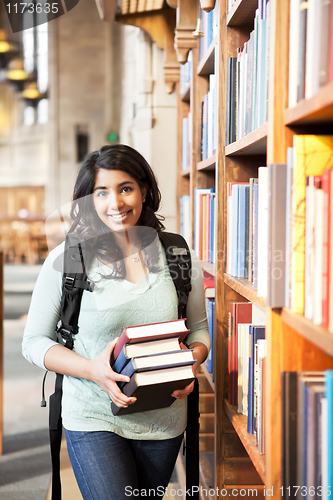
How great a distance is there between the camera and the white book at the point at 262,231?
43.6 inches

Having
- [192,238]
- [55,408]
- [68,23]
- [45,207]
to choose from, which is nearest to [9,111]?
[45,207]

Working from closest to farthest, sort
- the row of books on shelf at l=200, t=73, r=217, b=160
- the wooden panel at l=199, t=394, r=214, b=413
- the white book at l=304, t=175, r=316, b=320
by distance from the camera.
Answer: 1. the white book at l=304, t=175, r=316, b=320
2. the row of books on shelf at l=200, t=73, r=217, b=160
3. the wooden panel at l=199, t=394, r=214, b=413

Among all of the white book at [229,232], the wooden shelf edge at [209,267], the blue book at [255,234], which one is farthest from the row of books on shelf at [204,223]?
the blue book at [255,234]

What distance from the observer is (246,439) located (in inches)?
49.1

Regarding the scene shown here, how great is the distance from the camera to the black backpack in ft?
4.34

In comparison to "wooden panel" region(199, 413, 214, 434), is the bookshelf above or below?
above

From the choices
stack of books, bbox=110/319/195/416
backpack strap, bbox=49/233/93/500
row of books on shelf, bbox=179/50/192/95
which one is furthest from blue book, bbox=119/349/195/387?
row of books on shelf, bbox=179/50/192/95

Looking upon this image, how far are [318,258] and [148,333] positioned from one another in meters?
0.52

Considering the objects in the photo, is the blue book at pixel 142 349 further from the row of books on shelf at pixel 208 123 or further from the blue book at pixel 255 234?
the row of books on shelf at pixel 208 123

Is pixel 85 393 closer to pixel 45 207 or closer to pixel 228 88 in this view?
pixel 228 88

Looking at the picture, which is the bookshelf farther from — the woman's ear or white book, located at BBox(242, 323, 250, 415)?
the woman's ear

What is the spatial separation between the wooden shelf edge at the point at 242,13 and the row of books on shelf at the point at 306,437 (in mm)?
1026

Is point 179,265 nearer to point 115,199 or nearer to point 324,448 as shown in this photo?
point 115,199

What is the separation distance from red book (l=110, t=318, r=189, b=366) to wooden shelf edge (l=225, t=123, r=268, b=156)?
487mm
